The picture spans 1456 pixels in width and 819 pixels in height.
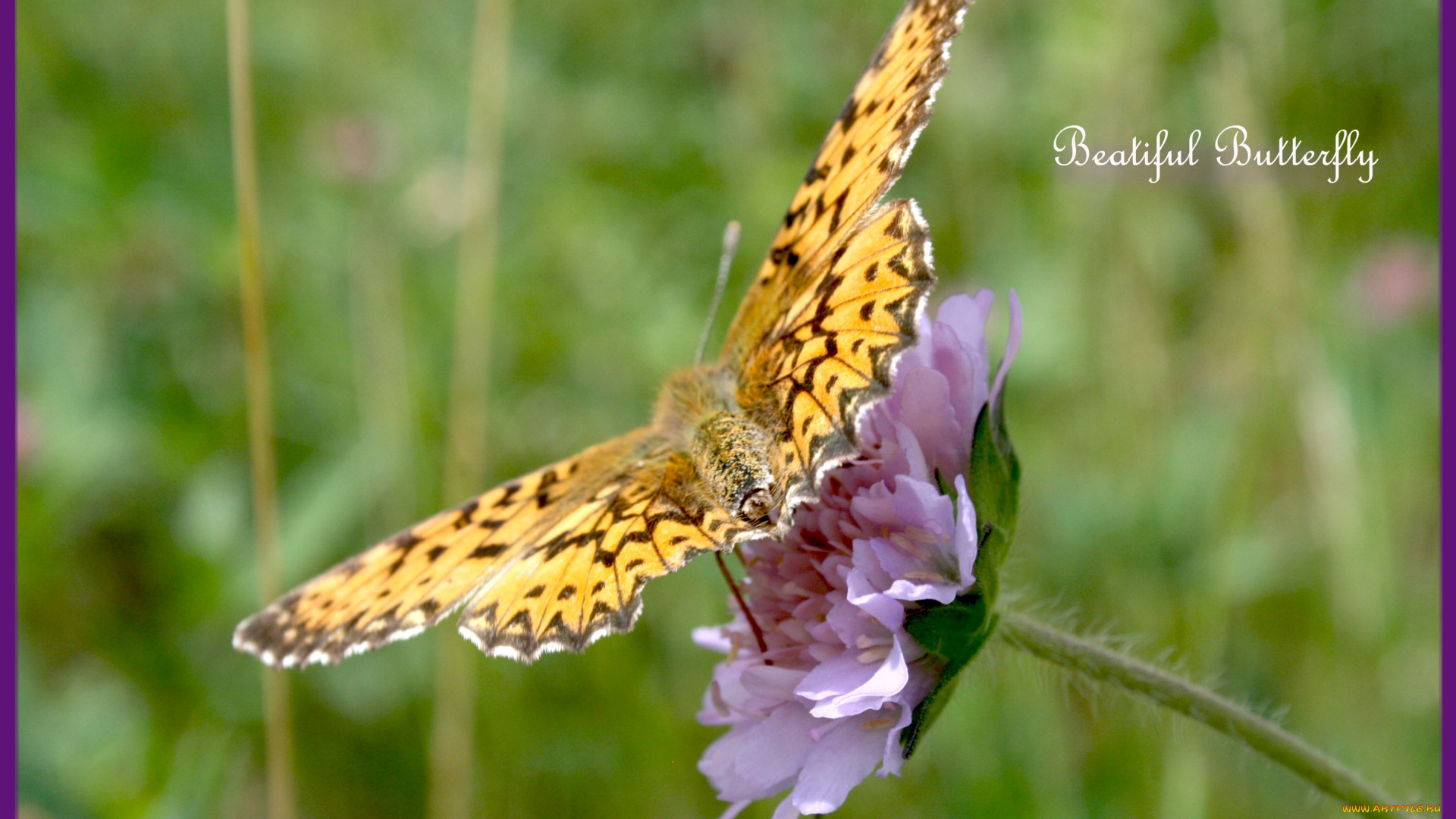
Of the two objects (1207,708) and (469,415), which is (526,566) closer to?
(1207,708)

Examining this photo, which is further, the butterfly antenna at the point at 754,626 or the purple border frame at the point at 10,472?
the purple border frame at the point at 10,472

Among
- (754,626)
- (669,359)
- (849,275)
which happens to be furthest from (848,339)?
(669,359)

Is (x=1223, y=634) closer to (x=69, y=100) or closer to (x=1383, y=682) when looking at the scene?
(x=1383, y=682)

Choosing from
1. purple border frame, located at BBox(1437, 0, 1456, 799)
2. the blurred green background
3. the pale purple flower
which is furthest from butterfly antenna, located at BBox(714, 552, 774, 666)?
purple border frame, located at BBox(1437, 0, 1456, 799)

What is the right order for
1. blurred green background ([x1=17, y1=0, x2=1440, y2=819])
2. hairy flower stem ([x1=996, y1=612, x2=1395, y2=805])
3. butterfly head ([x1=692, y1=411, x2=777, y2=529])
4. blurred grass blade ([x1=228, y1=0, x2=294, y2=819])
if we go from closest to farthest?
hairy flower stem ([x1=996, y1=612, x2=1395, y2=805]), butterfly head ([x1=692, y1=411, x2=777, y2=529]), blurred grass blade ([x1=228, y1=0, x2=294, y2=819]), blurred green background ([x1=17, y1=0, x2=1440, y2=819])

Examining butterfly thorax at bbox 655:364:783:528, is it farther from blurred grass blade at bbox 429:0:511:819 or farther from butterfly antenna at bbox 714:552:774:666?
blurred grass blade at bbox 429:0:511:819

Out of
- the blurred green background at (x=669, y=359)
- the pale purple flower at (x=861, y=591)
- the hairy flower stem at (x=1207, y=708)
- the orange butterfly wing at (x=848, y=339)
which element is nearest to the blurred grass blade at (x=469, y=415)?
the blurred green background at (x=669, y=359)

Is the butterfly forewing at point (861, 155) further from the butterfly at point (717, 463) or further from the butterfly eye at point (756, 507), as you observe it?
the butterfly eye at point (756, 507)
